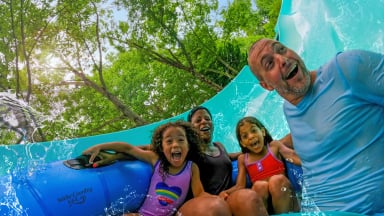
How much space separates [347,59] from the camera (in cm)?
118

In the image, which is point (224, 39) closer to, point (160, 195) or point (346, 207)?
point (160, 195)

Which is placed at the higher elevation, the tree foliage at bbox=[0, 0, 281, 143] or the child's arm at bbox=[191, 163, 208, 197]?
the tree foliage at bbox=[0, 0, 281, 143]

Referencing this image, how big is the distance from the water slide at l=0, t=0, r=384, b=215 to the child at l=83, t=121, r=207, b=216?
0.05 m

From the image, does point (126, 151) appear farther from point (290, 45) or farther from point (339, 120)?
point (290, 45)

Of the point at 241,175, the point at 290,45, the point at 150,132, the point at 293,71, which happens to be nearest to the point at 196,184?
the point at 241,175

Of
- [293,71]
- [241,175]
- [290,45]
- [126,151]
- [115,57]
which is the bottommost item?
[241,175]

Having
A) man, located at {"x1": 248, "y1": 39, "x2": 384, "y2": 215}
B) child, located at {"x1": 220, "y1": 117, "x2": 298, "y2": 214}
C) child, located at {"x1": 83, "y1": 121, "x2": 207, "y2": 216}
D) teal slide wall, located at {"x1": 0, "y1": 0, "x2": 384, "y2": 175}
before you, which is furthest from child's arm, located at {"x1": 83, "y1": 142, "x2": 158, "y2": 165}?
teal slide wall, located at {"x1": 0, "y1": 0, "x2": 384, "y2": 175}

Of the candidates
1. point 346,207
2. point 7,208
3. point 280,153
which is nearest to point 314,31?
point 280,153

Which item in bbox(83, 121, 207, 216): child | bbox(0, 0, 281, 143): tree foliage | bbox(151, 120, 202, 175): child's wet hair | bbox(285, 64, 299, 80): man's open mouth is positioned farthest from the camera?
bbox(0, 0, 281, 143): tree foliage

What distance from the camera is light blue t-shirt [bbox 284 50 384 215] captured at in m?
1.16

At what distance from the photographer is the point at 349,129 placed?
1204 mm

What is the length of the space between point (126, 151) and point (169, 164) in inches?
7.6

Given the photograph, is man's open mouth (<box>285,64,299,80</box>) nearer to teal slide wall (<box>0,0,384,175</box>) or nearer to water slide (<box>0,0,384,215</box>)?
water slide (<box>0,0,384,215</box>)

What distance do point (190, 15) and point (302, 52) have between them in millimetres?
4267
